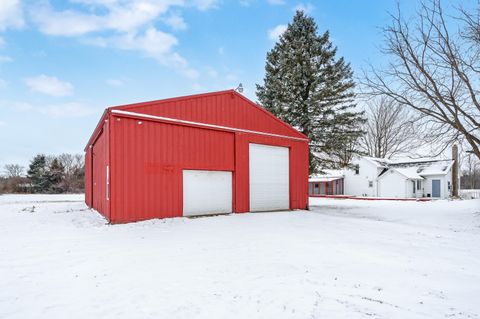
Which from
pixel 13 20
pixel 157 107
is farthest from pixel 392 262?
pixel 13 20

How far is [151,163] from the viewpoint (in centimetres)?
991

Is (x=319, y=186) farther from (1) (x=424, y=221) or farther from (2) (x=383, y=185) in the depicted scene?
(1) (x=424, y=221)

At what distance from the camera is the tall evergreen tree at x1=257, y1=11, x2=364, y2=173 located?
18219mm

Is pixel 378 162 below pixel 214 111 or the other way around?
below

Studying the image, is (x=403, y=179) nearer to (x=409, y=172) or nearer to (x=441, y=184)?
(x=409, y=172)

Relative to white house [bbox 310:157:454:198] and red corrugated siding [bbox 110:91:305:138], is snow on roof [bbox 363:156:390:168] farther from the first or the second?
red corrugated siding [bbox 110:91:305:138]

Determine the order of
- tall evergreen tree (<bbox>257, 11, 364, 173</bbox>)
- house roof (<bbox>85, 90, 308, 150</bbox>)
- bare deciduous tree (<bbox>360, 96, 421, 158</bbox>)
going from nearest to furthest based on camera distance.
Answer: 1. house roof (<bbox>85, 90, 308, 150</bbox>)
2. tall evergreen tree (<bbox>257, 11, 364, 173</bbox>)
3. bare deciduous tree (<bbox>360, 96, 421, 158</bbox>)

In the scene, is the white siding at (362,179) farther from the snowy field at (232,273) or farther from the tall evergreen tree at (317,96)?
the snowy field at (232,273)

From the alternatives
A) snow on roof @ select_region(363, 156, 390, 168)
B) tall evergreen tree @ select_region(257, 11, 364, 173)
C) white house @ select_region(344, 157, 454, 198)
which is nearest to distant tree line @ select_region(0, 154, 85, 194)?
tall evergreen tree @ select_region(257, 11, 364, 173)

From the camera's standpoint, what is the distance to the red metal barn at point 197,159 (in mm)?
9383

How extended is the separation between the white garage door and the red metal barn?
0.04 metres

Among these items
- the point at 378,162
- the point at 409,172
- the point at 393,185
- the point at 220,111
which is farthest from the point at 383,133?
the point at 220,111

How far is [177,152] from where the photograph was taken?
34.7 feet

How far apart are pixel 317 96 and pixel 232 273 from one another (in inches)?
595
